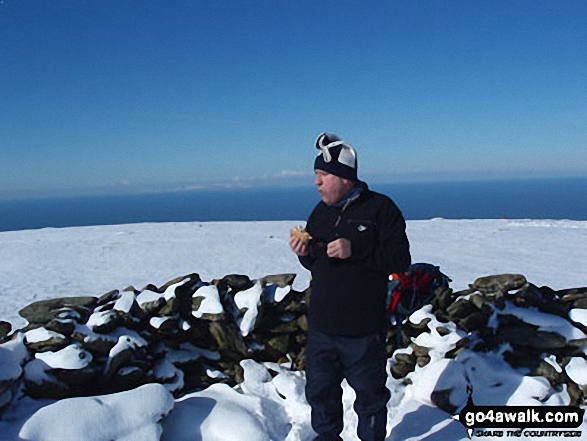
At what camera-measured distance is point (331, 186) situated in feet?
11.1

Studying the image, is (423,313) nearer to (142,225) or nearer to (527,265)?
(527,265)

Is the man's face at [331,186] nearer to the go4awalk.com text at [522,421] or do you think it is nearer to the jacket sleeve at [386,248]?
the jacket sleeve at [386,248]

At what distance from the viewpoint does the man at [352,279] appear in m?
3.27

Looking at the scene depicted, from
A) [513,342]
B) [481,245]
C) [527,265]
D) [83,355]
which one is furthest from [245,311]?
[481,245]

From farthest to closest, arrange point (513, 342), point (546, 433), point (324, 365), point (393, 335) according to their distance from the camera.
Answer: point (393, 335), point (513, 342), point (546, 433), point (324, 365)

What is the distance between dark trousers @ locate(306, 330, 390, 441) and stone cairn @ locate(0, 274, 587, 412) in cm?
100

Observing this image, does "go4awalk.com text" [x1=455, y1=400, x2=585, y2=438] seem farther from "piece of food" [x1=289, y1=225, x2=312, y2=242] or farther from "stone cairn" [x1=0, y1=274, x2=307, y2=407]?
"piece of food" [x1=289, y1=225, x2=312, y2=242]

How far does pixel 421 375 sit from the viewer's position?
15.2 feet

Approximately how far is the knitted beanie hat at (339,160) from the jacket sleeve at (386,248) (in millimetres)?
394

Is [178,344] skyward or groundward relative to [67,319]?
groundward

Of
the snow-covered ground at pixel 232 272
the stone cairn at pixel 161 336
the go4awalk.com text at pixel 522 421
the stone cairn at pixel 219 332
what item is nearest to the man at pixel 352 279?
the snow-covered ground at pixel 232 272

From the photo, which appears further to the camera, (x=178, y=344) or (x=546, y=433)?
(x=178, y=344)

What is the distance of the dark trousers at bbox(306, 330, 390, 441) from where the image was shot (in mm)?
3396

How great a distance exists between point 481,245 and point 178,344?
11781mm
